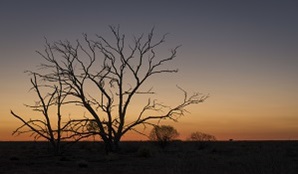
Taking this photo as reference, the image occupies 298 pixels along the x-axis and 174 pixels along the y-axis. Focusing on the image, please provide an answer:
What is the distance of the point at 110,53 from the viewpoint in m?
34.6

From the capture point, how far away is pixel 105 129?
3497 cm
